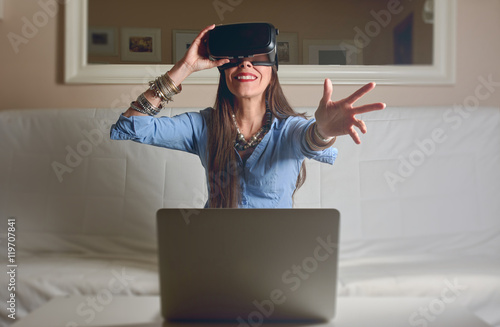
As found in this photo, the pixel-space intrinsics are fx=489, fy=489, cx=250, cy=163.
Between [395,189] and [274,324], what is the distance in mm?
977

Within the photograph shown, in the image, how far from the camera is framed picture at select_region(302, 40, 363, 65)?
165 centimetres

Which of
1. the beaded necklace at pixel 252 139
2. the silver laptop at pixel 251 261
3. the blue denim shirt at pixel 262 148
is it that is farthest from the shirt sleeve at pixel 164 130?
the silver laptop at pixel 251 261

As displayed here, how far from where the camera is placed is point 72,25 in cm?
172

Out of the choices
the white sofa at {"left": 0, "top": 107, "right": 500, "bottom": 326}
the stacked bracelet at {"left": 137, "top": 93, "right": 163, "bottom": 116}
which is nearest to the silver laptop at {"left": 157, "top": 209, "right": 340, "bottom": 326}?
the stacked bracelet at {"left": 137, "top": 93, "right": 163, "bottom": 116}

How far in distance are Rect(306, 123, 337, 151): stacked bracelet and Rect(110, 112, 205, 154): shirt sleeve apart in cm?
32

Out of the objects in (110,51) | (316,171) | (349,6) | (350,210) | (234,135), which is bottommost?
(350,210)

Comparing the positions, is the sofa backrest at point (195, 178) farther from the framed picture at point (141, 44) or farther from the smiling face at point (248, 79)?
the smiling face at point (248, 79)

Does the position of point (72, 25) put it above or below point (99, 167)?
above

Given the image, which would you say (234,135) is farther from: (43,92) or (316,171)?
(43,92)

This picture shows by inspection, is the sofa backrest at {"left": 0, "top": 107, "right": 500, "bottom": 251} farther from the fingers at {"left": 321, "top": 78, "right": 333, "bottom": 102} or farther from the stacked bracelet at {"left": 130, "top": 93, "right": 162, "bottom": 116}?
the fingers at {"left": 321, "top": 78, "right": 333, "bottom": 102}

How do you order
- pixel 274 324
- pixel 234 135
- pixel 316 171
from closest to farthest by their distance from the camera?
pixel 274 324 < pixel 234 135 < pixel 316 171

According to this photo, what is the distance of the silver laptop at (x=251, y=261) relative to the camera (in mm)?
737

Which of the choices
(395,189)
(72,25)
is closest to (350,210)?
(395,189)

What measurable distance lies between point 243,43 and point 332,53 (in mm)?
500
